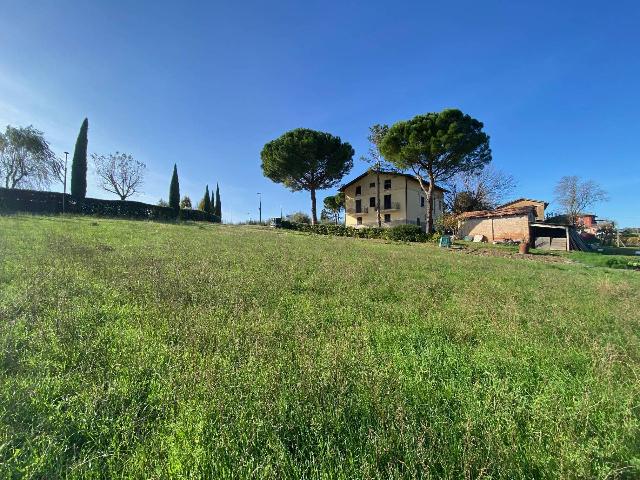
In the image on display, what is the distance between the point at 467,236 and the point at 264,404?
3638cm

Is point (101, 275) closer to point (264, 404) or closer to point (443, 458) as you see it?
point (264, 404)

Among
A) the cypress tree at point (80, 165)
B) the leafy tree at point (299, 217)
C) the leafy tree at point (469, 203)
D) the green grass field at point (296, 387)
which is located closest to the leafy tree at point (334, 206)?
the leafy tree at point (299, 217)

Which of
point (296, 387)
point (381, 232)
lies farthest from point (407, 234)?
point (296, 387)

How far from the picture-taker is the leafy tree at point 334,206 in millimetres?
59184

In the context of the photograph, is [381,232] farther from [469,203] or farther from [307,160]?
[469,203]

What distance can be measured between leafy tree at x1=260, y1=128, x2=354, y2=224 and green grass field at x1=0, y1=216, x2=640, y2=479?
3775 cm

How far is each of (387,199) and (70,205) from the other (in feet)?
120

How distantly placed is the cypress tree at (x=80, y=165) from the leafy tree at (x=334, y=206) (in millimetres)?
38252

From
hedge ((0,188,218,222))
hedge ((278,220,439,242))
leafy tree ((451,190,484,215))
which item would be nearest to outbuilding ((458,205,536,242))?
hedge ((278,220,439,242))

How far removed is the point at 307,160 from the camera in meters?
41.5

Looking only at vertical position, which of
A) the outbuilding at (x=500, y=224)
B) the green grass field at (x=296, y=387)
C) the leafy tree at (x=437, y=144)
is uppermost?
the leafy tree at (x=437, y=144)

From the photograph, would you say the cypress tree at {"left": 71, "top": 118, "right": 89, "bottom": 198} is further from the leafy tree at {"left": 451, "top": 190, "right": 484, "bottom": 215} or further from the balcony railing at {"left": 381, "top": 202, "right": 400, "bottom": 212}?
the leafy tree at {"left": 451, "top": 190, "right": 484, "bottom": 215}

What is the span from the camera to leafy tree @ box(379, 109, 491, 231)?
29812 millimetres

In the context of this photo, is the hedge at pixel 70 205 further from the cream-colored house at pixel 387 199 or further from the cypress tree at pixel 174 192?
the cream-colored house at pixel 387 199
